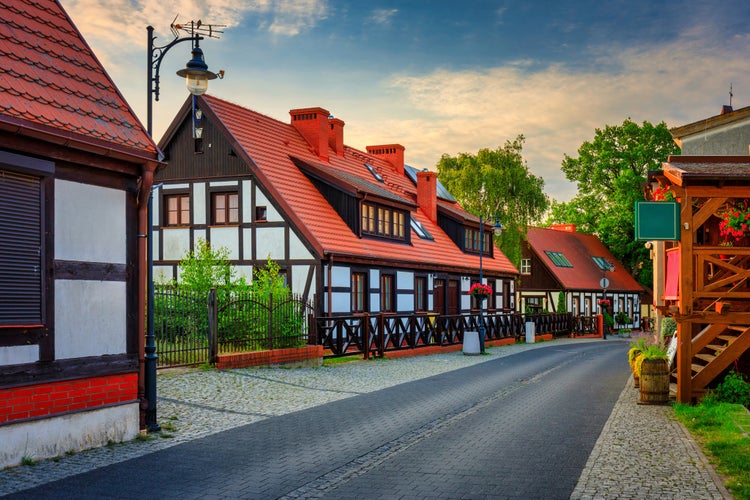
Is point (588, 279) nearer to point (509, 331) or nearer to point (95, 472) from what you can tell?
point (509, 331)

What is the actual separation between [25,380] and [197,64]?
5039 mm

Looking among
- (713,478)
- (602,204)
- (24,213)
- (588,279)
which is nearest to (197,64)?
(24,213)

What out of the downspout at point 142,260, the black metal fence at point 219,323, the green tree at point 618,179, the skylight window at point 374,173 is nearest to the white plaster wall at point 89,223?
the downspout at point 142,260

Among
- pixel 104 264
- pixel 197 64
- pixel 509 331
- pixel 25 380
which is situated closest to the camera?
pixel 25 380

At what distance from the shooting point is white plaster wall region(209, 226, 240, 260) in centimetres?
2506

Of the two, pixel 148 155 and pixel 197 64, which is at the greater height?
pixel 197 64

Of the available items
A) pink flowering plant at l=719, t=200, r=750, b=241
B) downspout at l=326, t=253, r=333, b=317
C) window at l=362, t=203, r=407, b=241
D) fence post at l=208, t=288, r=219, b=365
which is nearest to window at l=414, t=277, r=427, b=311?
window at l=362, t=203, r=407, b=241

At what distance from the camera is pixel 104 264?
10008 mm

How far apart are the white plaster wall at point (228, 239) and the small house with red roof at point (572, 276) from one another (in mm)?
27160

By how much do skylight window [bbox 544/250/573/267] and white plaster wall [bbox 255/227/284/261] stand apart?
101ft

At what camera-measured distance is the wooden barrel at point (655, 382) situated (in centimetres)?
1398

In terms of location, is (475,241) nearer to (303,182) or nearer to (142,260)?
(303,182)

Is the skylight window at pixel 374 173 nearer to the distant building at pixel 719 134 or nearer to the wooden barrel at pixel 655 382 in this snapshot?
the distant building at pixel 719 134

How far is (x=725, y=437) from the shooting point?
33.7 feet
